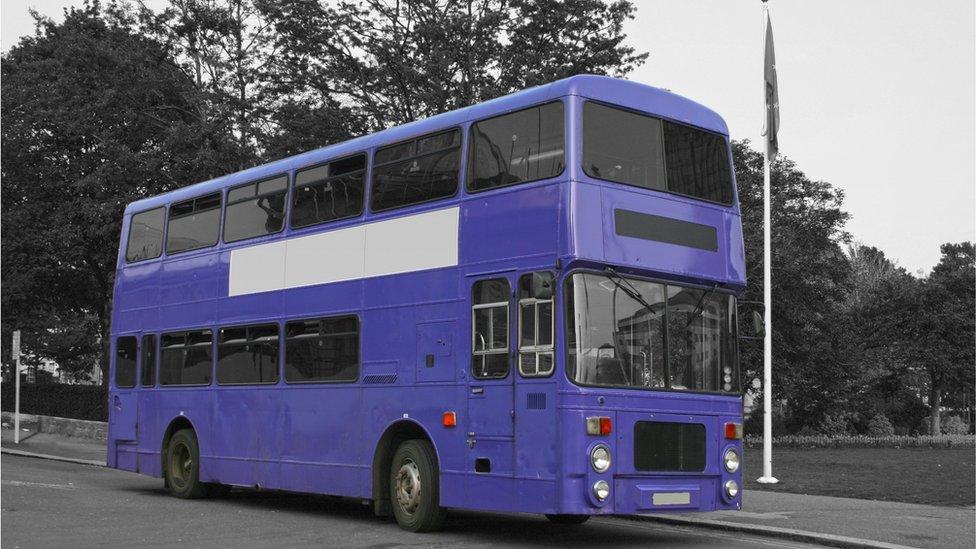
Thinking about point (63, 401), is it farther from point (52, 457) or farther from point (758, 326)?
point (758, 326)

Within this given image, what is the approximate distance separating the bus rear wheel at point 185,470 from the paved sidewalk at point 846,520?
7236mm

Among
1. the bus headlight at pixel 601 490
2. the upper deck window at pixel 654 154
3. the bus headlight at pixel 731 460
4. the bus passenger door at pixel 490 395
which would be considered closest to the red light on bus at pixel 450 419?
the bus passenger door at pixel 490 395

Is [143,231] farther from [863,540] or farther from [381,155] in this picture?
[863,540]

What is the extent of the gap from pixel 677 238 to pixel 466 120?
273 centimetres

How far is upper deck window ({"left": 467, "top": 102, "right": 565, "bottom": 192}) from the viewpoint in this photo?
12.0 metres

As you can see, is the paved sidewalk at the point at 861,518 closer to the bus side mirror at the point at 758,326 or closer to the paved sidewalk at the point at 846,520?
the paved sidewalk at the point at 846,520

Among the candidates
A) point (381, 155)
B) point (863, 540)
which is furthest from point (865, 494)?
point (381, 155)

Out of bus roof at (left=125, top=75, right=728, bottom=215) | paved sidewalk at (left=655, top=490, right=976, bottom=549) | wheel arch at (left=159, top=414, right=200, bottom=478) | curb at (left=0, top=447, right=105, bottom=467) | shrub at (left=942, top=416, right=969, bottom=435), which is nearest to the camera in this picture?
bus roof at (left=125, top=75, right=728, bottom=215)

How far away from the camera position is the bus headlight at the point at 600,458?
451 inches

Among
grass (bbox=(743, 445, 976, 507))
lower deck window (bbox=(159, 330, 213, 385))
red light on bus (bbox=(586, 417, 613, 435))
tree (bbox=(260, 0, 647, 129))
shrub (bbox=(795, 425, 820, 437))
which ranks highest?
tree (bbox=(260, 0, 647, 129))

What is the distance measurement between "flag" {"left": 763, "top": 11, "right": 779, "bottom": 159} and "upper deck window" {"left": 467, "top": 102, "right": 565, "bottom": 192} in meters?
11.1

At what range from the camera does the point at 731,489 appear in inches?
491

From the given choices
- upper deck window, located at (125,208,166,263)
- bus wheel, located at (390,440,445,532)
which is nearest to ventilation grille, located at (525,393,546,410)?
bus wheel, located at (390,440,445,532)

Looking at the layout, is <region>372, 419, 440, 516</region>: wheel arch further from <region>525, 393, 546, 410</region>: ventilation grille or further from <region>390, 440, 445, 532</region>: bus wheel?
<region>525, 393, 546, 410</region>: ventilation grille
